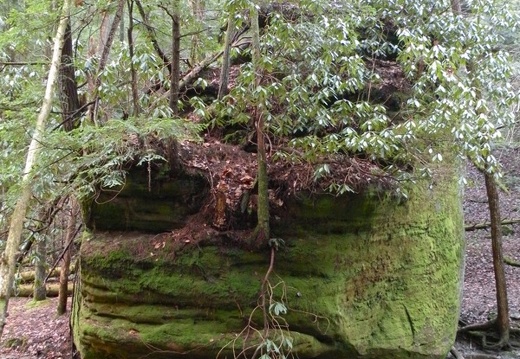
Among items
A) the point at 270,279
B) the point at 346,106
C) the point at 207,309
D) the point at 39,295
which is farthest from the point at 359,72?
the point at 39,295

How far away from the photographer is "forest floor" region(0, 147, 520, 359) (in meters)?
7.65

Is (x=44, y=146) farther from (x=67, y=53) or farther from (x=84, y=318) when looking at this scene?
(x=67, y=53)

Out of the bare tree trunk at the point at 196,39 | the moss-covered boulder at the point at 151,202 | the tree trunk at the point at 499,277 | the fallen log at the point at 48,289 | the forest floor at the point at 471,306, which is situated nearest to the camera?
the moss-covered boulder at the point at 151,202

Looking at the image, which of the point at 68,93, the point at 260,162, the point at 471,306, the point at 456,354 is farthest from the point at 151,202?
the point at 471,306

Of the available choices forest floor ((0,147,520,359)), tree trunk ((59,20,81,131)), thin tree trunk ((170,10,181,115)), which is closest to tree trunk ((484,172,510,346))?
forest floor ((0,147,520,359))

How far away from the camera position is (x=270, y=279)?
5.23 m

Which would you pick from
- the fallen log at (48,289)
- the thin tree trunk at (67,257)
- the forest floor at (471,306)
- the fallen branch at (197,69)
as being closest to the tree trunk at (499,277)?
the forest floor at (471,306)

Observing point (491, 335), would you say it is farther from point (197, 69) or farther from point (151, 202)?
point (197, 69)

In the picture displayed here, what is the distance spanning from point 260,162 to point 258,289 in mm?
1489

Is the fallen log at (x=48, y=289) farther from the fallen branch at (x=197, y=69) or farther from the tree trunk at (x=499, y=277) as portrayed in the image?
the tree trunk at (x=499, y=277)

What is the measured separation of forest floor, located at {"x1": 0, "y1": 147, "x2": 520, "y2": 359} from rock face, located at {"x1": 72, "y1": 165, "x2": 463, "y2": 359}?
5.79 ft

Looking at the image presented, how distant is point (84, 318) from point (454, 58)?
511 cm

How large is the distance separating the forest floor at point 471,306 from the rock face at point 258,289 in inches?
69.5

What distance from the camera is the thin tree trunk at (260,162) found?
4.84 m
